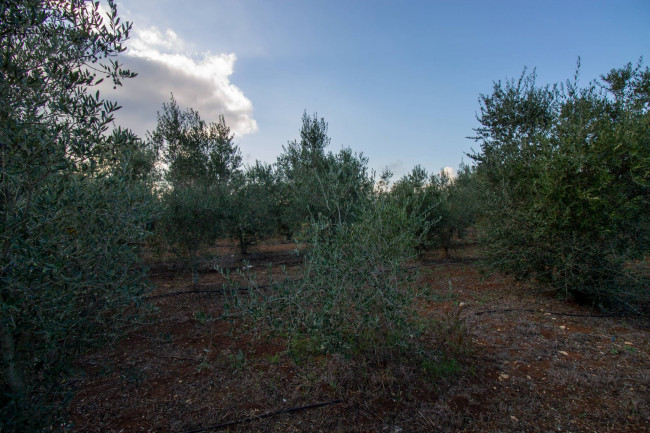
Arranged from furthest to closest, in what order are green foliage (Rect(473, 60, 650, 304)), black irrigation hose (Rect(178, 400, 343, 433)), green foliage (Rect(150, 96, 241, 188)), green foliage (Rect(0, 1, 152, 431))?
green foliage (Rect(150, 96, 241, 188))
green foliage (Rect(473, 60, 650, 304))
black irrigation hose (Rect(178, 400, 343, 433))
green foliage (Rect(0, 1, 152, 431))

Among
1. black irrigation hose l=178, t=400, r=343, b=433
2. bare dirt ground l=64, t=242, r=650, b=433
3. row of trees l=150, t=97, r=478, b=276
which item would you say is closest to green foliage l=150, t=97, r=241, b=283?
row of trees l=150, t=97, r=478, b=276

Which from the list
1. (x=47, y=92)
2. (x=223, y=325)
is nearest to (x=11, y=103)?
(x=47, y=92)

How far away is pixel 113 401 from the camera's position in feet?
11.9

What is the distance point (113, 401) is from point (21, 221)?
2913 millimetres

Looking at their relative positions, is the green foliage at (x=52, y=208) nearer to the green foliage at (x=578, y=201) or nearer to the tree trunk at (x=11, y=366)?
the tree trunk at (x=11, y=366)

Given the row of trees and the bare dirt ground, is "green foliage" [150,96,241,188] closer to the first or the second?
the row of trees

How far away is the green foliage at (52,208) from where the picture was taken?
1.83 m

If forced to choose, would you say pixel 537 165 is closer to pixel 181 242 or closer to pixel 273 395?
pixel 273 395

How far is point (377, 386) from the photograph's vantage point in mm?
3621

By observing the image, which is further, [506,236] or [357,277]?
[506,236]

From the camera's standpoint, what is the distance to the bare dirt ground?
3.14 meters

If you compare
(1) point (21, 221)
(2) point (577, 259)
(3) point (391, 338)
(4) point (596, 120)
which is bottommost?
(3) point (391, 338)

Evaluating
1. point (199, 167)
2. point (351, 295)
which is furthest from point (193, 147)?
point (351, 295)

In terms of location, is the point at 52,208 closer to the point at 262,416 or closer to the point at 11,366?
the point at 11,366
